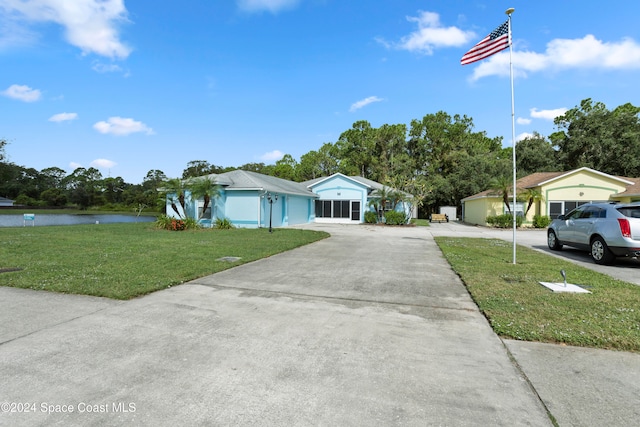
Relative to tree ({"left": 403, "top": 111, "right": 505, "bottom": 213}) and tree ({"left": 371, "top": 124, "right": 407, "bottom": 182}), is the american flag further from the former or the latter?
tree ({"left": 371, "top": 124, "right": 407, "bottom": 182})

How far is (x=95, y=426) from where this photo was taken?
2.15m

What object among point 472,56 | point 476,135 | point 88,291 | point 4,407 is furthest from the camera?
point 476,135

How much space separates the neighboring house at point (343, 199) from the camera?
27.3 meters

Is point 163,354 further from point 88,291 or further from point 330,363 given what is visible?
point 88,291

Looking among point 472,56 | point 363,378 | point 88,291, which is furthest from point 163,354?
point 472,56

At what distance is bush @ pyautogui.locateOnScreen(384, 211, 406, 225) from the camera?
80.3 ft

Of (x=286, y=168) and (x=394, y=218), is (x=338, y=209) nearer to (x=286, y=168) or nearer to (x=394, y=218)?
(x=394, y=218)

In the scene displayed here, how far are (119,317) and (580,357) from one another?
539 centimetres

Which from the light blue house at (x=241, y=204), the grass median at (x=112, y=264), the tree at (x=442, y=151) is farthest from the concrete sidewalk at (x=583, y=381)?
the tree at (x=442, y=151)

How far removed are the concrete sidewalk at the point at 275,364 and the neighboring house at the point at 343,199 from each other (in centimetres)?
2210

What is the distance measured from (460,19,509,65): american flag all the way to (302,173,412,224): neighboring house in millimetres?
17782

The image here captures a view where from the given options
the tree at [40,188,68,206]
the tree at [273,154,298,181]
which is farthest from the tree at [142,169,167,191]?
the tree at [273,154,298,181]

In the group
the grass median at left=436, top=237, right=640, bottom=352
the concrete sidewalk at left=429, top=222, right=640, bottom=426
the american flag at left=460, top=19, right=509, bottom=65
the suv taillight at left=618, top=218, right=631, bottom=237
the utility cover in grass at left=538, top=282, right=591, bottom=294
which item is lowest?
the concrete sidewalk at left=429, top=222, right=640, bottom=426

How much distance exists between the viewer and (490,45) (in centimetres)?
855
